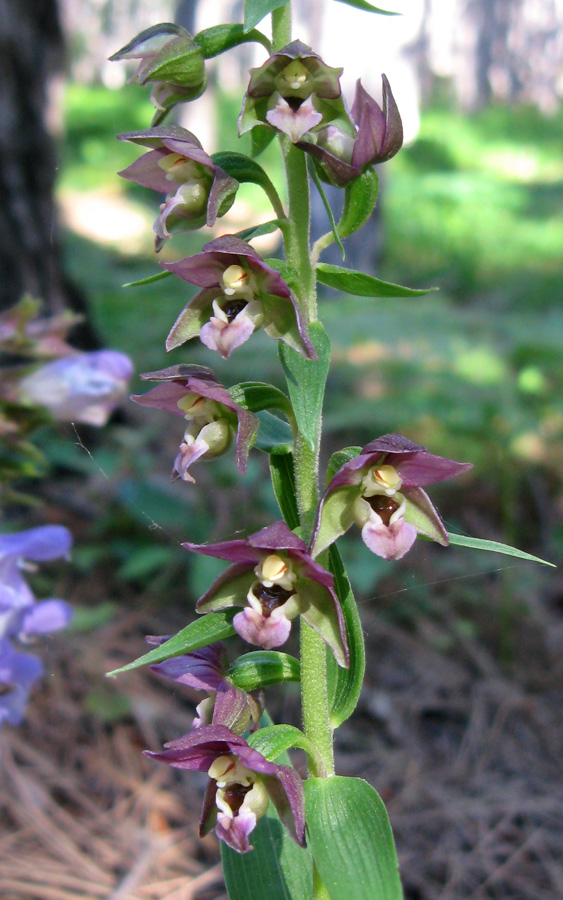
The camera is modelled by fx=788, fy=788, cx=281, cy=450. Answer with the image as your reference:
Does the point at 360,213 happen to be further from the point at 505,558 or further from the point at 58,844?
the point at 505,558

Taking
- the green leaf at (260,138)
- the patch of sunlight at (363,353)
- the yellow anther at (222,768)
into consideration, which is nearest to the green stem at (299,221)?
the green leaf at (260,138)

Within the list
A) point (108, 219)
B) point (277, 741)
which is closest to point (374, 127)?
point (277, 741)

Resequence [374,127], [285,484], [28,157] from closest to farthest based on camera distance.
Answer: [374,127], [285,484], [28,157]

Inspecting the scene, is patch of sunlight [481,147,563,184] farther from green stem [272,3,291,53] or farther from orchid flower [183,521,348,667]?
orchid flower [183,521,348,667]

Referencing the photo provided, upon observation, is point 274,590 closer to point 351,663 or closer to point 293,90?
point 351,663

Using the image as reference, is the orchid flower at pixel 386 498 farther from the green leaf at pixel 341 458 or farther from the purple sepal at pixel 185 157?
the purple sepal at pixel 185 157

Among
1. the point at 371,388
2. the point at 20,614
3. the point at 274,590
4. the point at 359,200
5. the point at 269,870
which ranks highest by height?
the point at 359,200
